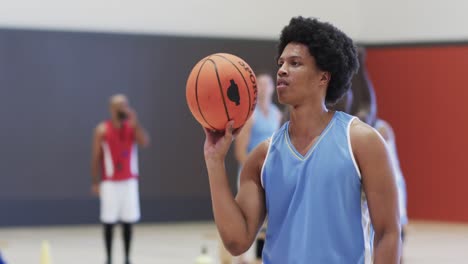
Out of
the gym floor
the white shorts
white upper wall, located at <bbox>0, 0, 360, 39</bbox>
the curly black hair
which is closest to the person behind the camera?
the curly black hair

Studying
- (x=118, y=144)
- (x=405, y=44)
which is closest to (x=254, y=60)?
(x=405, y=44)

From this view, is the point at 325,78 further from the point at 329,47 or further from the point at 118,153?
the point at 118,153

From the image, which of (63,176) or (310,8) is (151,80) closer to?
(63,176)

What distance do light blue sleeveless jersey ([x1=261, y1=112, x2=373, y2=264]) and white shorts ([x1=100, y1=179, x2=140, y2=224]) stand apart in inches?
219

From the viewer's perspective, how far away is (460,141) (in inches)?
505

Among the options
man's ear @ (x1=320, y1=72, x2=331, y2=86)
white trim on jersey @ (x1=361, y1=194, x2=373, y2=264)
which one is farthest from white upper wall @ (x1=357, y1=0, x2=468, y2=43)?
white trim on jersey @ (x1=361, y1=194, x2=373, y2=264)

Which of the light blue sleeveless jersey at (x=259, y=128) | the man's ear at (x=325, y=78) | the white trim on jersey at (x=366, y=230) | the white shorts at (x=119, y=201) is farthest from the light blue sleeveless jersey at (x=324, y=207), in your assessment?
the white shorts at (x=119, y=201)

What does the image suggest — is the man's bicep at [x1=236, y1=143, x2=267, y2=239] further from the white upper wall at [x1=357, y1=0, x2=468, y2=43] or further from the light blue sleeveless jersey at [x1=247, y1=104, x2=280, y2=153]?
the white upper wall at [x1=357, y1=0, x2=468, y2=43]

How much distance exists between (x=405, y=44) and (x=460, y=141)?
1.77 meters

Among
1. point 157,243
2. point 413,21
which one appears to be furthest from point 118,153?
point 413,21

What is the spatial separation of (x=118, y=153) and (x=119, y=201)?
0.48 m

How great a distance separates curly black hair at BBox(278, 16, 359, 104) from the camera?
286cm

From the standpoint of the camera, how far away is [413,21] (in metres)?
13.2

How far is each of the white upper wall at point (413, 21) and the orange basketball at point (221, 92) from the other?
399 inches
